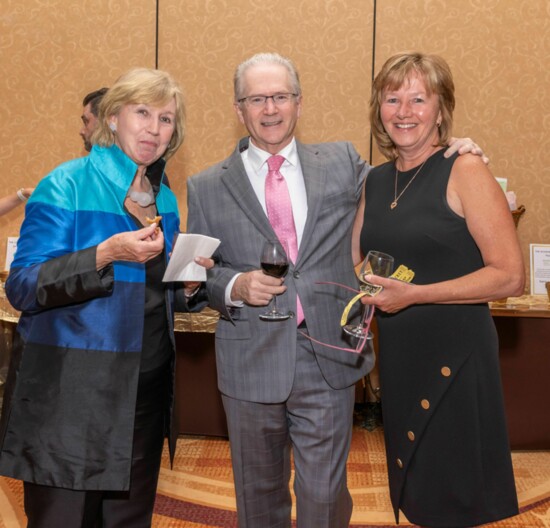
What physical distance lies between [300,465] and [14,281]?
3.64ft

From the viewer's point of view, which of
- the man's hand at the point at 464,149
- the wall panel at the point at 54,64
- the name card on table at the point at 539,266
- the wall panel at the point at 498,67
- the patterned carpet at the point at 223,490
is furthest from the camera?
the wall panel at the point at 54,64

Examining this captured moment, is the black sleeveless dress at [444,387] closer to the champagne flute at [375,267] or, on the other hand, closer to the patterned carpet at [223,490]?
the champagne flute at [375,267]

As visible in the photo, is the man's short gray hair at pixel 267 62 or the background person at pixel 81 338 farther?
the man's short gray hair at pixel 267 62

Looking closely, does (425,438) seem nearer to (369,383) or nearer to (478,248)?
(478,248)

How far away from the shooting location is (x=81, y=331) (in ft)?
6.06

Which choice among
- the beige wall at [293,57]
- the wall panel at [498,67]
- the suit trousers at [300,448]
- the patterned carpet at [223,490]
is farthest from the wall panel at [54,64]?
the suit trousers at [300,448]

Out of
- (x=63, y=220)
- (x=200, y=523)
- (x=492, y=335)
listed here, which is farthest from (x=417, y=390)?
(x=200, y=523)

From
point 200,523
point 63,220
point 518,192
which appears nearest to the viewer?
point 63,220

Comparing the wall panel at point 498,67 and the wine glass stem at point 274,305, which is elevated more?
the wall panel at point 498,67

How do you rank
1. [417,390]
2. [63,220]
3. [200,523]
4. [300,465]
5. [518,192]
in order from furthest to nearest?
[518,192], [200,523], [300,465], [417,390], [63,220]

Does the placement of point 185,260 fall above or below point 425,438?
above

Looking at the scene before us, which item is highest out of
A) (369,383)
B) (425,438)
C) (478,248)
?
(478,248)

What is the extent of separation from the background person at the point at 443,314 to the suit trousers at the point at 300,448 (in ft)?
0.69

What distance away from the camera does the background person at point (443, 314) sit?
1858 millimetres
